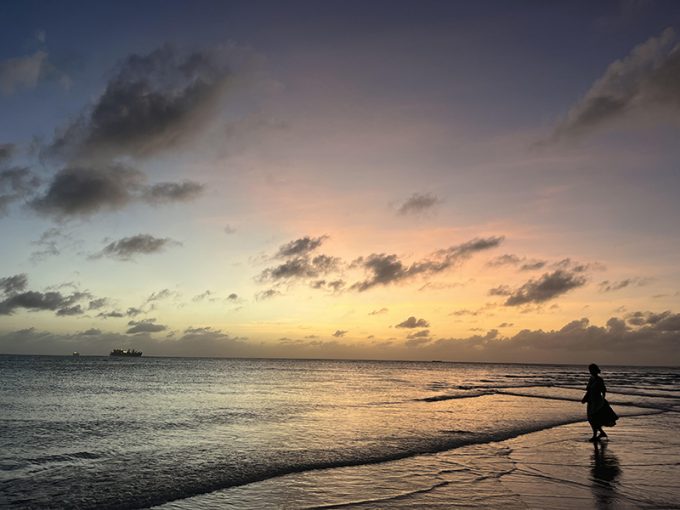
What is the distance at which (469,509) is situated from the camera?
33.1ft

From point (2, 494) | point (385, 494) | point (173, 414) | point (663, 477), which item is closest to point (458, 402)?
point (173, 414)

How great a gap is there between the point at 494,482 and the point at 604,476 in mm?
3163

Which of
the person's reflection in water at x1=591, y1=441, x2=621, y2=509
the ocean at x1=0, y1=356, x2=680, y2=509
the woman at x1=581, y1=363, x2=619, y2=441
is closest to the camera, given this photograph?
the person's reflection in water at x1=591, y1=441, x2=621, y2=509

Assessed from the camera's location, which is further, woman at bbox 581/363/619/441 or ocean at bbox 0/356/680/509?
woman at bbox 581/363/619/441

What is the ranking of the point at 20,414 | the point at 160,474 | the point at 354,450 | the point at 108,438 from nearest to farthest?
1. the point at 160,474
2. the point at 354,450
3. the point at 108,438
4. the point at 20,414

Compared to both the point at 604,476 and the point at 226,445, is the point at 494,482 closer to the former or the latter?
the point at 604,476

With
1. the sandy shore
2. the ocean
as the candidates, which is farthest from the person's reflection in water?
the ocean

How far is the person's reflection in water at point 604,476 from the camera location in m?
10.6

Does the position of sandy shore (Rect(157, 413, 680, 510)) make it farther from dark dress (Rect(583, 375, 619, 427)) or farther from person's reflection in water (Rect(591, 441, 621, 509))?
dark dress (Rect(583, 375, 619, 427))

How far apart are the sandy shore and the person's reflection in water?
0.07 ft

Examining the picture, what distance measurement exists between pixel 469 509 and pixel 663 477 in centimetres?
660

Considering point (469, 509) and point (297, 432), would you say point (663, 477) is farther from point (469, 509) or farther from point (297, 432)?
point (297, 432)

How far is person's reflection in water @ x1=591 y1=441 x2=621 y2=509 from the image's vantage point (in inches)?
417

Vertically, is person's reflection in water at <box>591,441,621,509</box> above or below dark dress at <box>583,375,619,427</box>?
below
